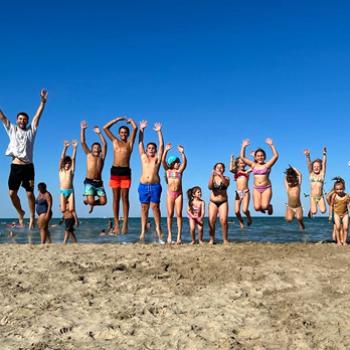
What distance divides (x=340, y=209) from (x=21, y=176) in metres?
8.41

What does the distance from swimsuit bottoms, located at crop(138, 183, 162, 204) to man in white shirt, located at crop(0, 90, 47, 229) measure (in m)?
2.56

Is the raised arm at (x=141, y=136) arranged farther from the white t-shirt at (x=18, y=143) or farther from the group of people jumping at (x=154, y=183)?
the white t-shirt at (x=18, y=143)

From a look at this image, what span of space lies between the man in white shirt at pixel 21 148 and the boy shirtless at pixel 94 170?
152cm

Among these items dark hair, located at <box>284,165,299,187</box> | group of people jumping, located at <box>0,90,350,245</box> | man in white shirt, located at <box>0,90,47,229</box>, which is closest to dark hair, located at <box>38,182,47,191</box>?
group of people jumping, located at <box>0,90,350,245</box>

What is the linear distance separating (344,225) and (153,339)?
8.40 m

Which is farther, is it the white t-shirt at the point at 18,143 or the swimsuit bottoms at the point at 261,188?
the swimsuit bottoms at the point at 261,188

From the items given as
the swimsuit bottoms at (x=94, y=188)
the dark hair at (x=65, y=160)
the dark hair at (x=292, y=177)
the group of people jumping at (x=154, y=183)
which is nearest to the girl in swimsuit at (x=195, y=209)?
the group of people jumping at (x=154, y=183)

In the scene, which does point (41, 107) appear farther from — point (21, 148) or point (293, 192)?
point (293, 192)

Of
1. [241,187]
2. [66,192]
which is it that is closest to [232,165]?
[241,187]

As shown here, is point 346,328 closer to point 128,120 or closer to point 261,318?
point 261,318

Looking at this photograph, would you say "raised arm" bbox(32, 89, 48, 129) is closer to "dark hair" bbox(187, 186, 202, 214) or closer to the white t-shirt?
the white t-shirt

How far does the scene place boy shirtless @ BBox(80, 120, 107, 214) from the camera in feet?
34.7

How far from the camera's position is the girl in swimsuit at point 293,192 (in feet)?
39.4

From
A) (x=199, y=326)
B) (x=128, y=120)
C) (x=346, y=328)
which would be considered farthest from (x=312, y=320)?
(x=128, y=120)
